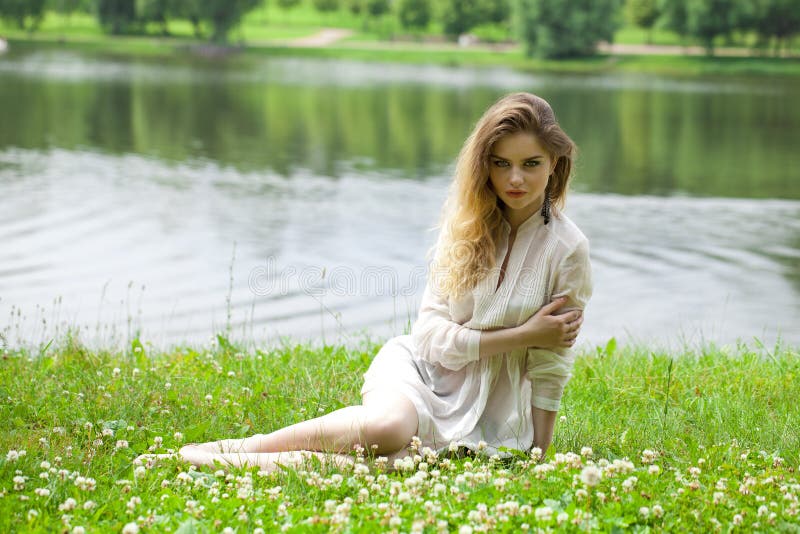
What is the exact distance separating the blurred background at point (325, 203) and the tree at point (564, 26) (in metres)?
32.5

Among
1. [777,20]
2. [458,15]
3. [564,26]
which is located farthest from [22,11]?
[777,20]

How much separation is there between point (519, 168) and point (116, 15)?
10651 centimetres

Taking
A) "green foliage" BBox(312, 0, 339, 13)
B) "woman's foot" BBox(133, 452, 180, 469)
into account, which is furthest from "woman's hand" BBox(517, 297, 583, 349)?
"green foliage" BBox(312, 0, 339, 13)

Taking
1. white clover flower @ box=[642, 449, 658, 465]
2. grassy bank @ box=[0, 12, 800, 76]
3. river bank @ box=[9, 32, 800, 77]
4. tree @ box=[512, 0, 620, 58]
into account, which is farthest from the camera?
tree @ box=[512, 0, 620, 58]

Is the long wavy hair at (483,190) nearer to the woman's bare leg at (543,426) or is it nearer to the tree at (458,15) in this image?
the woman's bare leg at (543,426)

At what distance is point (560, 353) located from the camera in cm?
477

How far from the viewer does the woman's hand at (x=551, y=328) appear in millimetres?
4586

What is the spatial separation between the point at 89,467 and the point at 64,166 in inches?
708

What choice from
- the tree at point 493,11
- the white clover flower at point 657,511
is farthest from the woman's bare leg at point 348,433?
the tree at point 493,11

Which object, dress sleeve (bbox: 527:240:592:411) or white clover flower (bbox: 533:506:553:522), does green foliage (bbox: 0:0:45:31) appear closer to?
dress sleeve (bbox: 527:240:592:411)

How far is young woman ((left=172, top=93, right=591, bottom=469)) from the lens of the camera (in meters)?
4.64

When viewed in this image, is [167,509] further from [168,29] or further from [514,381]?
[168,29]

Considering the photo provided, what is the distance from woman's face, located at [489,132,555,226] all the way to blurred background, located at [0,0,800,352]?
3.33m

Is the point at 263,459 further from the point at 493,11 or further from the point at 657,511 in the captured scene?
the point at 493,11
